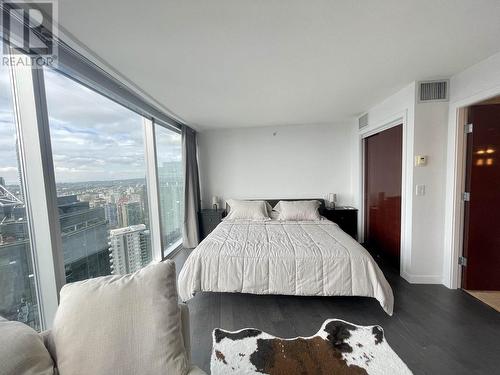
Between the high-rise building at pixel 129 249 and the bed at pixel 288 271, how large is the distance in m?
0.87

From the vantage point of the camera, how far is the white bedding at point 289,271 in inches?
73.0

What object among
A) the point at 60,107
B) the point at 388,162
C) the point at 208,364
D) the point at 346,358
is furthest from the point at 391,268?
the point at 60,107

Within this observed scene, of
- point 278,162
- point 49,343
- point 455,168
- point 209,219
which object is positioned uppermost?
point 278,162

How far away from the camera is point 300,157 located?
153 inches

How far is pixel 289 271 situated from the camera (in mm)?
1911

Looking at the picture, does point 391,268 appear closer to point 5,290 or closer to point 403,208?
point 403,208

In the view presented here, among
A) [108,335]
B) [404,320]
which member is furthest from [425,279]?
[108,335]

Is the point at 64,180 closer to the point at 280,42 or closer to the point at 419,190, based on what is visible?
the point at 280,42

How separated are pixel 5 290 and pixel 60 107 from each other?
4.30 ft

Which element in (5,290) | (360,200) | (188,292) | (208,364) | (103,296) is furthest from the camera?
(360,200)

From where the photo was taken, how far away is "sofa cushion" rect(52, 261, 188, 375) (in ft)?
2.58

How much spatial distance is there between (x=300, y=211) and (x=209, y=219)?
1693 millimetres

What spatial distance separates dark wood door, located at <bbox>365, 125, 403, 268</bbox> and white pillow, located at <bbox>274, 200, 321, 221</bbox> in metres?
0.87

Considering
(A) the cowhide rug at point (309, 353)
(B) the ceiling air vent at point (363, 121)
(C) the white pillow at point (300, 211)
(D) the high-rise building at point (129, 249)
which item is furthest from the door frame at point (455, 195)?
(D) the high-rise building at point (129, 249)
